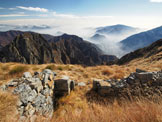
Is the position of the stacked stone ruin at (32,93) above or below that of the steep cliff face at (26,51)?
above

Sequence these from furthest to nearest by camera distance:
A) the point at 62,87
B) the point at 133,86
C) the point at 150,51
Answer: the point at 150,51, the point at 62,87, the point at 133,86

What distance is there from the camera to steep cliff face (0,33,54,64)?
397 ft

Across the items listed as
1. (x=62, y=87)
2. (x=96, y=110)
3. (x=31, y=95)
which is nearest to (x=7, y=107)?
(x=31, y=95)

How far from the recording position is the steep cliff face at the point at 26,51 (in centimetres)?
12100

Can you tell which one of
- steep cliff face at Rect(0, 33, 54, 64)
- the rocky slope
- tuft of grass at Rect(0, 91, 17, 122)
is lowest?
steep cliff face at Rect(0, 33, 54, 64)

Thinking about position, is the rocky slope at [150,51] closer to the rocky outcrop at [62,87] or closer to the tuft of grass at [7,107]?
the rocky outcrop at [62,87]

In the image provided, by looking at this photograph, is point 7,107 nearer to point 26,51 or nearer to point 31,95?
point 31,95

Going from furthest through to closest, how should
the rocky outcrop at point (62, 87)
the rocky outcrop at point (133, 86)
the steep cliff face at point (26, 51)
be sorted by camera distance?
1. the steep cliff face at point (26, 51)
2. the rocky outcrop at point (62, 87)
3. the rocky outcrop at point (133, 86)

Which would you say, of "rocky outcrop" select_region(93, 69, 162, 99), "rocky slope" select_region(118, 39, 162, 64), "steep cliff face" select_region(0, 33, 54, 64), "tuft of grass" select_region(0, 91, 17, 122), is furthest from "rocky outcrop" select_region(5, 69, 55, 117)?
"steep cliff face" select_region(0, 33, 54, 64)

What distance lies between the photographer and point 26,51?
13138 cm

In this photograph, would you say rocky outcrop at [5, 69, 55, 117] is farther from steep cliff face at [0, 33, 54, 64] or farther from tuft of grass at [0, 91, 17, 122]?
steep cliff face at [0, 33, 54, 64]

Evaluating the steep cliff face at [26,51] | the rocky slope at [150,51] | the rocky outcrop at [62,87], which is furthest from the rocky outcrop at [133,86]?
the steep cliff face at [26,51]

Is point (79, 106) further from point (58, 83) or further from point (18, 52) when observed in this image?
point (18, 52)

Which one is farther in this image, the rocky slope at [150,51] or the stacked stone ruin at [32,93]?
the rocky slope at [150,51]
